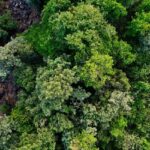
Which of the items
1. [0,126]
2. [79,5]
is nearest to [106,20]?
[79,5]

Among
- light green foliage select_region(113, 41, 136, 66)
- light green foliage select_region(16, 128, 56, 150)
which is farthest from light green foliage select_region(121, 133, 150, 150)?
light green foliage select_region(113, 41, 136, 66)

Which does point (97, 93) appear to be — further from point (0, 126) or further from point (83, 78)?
point (0, 126)

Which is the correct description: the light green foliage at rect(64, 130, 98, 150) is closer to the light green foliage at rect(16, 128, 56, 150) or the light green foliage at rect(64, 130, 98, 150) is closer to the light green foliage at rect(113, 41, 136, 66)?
the light green foliage at rect(16, 128, 56, 150)

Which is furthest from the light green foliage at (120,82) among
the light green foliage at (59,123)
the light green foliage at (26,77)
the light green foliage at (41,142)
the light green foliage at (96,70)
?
the light green foliage at (26,77)

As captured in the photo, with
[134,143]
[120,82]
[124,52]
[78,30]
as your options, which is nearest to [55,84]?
[78,30]

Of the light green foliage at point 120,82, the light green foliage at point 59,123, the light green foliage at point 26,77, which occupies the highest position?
the light green foliage at point 120,82

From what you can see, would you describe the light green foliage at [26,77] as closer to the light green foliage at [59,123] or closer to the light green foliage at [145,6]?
the light green foliage at [59,123]
